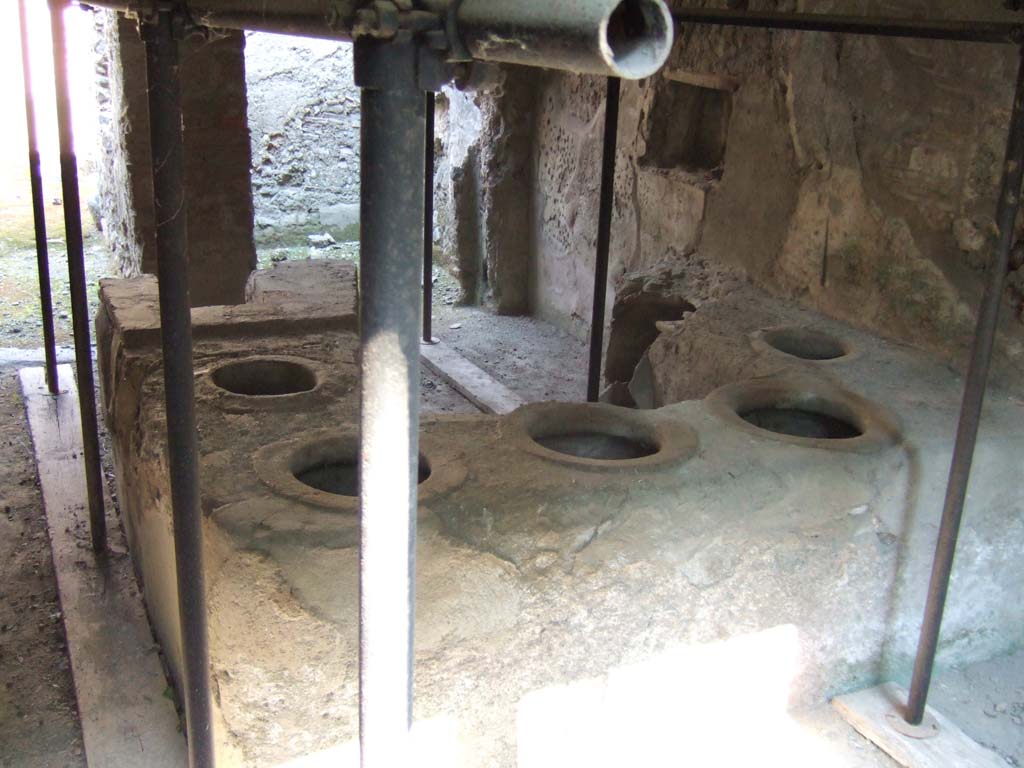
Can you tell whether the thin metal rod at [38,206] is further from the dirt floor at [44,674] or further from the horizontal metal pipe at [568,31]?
the horizontal metal pipe at [568,31]

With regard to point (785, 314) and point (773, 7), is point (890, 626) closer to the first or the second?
point (785, 314)

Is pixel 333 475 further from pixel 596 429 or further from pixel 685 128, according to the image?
pixel 685 128

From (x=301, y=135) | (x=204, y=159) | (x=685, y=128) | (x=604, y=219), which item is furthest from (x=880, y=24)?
(x=301, y=135)

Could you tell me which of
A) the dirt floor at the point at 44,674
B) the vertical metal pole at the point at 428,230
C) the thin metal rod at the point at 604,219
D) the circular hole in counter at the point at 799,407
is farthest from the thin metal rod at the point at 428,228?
the circular hole in counter at the point at 799,407

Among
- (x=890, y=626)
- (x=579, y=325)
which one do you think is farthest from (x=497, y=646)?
(x=579, y=325)

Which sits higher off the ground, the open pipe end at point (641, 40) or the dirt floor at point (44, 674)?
the open pipe end at point (641, 40)

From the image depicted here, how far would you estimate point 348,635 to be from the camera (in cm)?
220

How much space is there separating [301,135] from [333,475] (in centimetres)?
761

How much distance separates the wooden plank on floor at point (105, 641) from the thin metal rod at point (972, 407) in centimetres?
193

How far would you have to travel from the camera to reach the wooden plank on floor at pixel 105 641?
9.37 ft

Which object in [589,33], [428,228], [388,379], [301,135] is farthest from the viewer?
[301,135]

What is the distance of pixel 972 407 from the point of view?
2465 mm

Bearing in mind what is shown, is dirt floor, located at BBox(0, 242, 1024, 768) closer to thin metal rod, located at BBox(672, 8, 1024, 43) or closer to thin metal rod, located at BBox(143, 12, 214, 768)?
thin metal rod, located at BBox(143, 12, 214, 768)

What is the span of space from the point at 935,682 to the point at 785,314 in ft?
5.20
